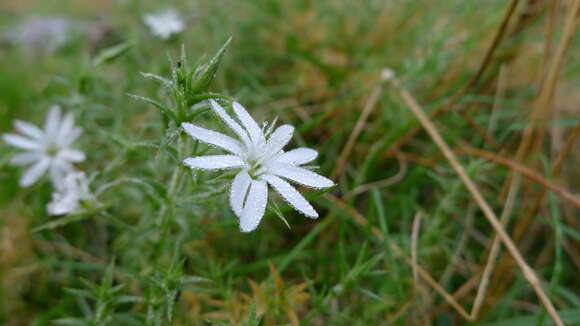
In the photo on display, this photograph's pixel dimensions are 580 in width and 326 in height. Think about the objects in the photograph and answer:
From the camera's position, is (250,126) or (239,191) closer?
(239,191)

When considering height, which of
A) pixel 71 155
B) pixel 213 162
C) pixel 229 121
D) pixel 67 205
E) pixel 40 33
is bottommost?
pixel 213 162

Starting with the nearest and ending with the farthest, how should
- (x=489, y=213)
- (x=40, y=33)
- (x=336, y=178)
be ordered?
1. (x=489, y=213)
2. (x=336, y=178)
3. (x=40, y=33)

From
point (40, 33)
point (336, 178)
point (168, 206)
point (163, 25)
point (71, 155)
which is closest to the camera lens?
point (168, 206)

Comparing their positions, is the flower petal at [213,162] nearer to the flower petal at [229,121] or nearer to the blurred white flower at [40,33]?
the flower petal at [229,121]

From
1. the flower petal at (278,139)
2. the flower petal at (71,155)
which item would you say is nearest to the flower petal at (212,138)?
the flower petal at (278,139)

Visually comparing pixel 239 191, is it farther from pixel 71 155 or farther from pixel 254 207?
pixel 71 155

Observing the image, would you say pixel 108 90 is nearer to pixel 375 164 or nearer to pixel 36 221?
pixel 36 221

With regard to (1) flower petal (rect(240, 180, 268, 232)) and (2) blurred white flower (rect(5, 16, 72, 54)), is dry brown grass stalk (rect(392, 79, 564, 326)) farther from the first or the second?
(2) blurred white flower (rect(5, 16, 72, 54))

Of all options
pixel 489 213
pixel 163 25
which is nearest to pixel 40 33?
pixel 163 25
